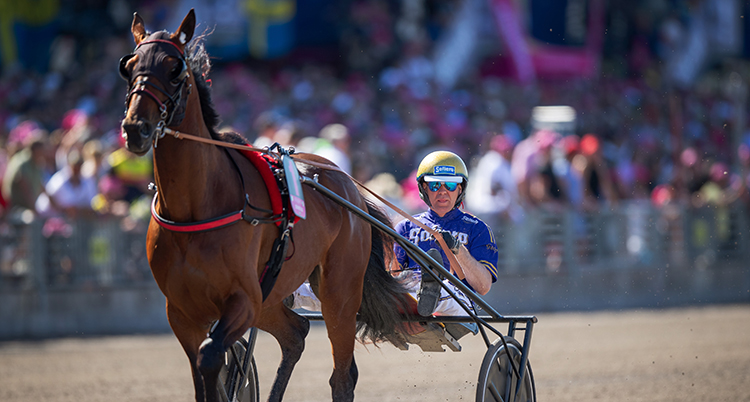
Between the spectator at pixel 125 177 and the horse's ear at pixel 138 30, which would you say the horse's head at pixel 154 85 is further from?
the spectator at pixel 125 177

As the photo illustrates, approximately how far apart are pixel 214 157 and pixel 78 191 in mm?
6113

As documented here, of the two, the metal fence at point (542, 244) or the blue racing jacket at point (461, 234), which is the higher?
the blue racing jacket at point (461, 234)

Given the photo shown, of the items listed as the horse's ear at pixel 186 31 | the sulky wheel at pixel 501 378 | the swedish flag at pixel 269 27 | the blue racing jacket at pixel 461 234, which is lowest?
the sulky wheel at pixel 501 378

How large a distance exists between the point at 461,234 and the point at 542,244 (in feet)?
20.0

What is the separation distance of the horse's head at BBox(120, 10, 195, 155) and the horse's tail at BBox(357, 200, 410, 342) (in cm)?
165

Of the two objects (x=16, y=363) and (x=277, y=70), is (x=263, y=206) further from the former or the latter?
(x=277, y=70)

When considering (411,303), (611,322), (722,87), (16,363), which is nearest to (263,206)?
(411,303)

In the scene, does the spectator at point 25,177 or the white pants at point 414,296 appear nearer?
the white pants at point 414,296

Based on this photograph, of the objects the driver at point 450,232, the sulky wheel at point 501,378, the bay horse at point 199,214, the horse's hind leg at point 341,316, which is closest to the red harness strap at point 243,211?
the bay horse at point 199,214

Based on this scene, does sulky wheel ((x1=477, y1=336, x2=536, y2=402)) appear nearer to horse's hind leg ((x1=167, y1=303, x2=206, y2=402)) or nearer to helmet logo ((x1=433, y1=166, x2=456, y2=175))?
helmet logo ((x1=433, y1=166, x2=456, y2=175))

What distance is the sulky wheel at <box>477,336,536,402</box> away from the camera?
14.5 ft

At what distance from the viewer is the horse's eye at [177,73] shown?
142 inches

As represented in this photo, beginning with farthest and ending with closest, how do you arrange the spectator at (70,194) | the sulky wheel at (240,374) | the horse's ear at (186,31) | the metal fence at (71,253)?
the spectator at (70,194)
the metal fence at (71,253)
the sulky wheel at (240,374)
the horse's ear at (186,31)

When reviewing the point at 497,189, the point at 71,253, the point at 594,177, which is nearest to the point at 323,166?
the point at 71,253
